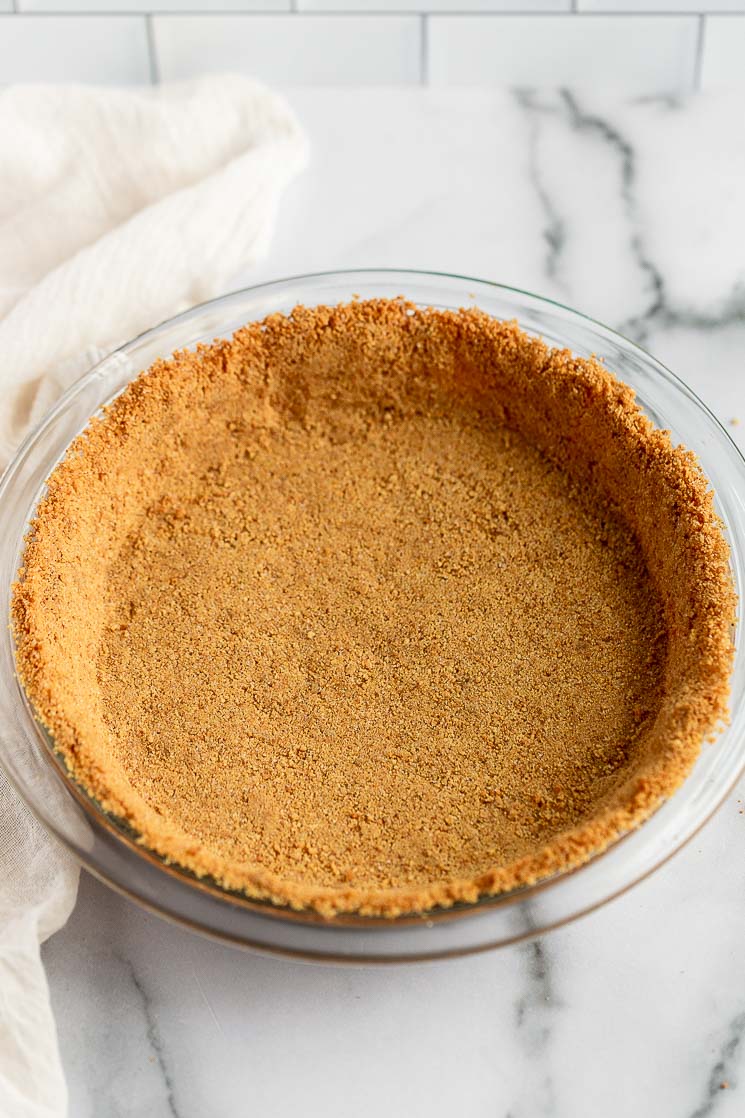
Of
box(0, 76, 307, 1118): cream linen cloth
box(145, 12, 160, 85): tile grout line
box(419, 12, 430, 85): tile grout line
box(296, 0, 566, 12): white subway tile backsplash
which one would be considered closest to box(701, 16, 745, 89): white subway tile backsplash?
box(296, 0, 566, 12): white subway tile backsplash

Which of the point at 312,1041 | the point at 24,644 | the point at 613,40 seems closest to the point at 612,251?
the point at 613,40

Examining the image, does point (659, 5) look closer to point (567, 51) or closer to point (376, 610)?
point (567, 51)

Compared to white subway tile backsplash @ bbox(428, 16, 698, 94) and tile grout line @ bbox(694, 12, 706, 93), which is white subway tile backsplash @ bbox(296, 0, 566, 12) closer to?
white subway tile backsplash @ bbox(428, 16, 698, 94)

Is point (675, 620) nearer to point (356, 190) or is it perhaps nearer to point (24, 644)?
point (24, 644)

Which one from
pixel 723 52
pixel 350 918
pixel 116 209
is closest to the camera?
pixel 350 918

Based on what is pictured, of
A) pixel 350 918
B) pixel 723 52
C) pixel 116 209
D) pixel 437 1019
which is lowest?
pixel 437 1019

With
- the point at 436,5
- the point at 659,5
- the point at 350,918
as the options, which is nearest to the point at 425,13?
the point at 436,5

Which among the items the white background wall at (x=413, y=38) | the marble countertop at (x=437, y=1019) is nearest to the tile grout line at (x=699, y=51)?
the white background wall at (x=413, y=38)
